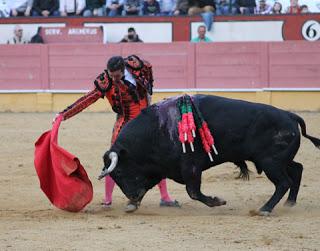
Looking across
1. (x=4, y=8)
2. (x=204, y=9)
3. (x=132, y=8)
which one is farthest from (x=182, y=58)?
(x=4, y=8)

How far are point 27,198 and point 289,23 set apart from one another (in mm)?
8265

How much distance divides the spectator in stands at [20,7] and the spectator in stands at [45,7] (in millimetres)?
94

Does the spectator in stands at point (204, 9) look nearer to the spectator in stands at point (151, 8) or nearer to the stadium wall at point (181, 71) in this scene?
the spectator in stands at point (151, 8)

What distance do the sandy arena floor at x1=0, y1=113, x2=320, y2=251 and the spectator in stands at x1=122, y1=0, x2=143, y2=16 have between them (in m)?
5.85

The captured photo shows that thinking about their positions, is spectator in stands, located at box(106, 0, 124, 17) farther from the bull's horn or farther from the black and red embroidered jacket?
the bull's horn

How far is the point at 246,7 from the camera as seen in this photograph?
14.4 m

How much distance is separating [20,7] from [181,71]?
10.6ft

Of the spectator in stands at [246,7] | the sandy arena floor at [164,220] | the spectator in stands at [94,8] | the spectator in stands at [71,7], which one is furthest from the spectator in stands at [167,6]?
the sandy arena floor at [164,220]

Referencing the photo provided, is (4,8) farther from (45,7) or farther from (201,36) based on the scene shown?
(201,36)

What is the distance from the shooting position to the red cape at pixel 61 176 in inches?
246

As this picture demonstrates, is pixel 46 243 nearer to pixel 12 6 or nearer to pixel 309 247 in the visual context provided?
pixel 309 247

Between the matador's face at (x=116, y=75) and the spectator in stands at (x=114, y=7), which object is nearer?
the matador's face at (x=116, y=75)

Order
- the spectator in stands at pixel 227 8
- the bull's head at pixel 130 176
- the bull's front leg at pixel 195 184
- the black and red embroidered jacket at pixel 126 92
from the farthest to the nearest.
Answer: the spectator in stands at pixel 227 8 → the black and red embroidered jacket at pixel 126 92 → the bull's head at pixel 130 176 → the bull's front leg at pixel 195 184

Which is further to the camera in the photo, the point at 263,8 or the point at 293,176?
the point at 263,8
